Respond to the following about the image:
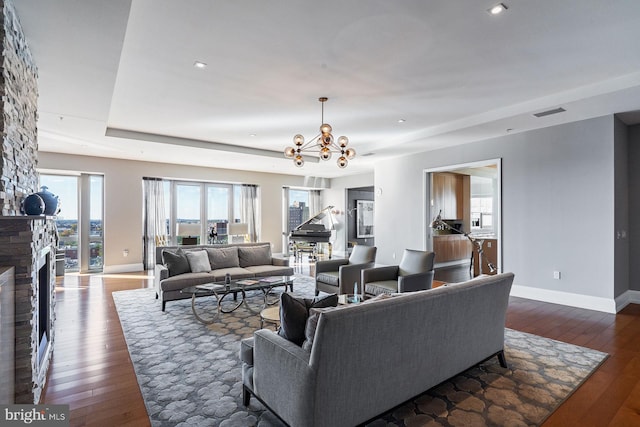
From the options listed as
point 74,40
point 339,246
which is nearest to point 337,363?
point 74,40

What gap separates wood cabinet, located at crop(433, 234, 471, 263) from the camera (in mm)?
8320

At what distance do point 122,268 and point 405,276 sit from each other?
7173 millimetres

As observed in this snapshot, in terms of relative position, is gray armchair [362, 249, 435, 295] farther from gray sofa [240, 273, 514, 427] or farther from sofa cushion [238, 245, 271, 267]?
sofa cushion [238, 245, 271, 267]

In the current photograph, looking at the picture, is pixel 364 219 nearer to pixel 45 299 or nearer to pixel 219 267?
pixel 219 267

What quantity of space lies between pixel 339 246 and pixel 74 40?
10174mm

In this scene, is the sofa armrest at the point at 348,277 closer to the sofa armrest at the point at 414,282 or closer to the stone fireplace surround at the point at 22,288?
the sofa armrest at the point at 414,282

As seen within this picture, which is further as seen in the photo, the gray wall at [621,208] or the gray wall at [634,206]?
the gray wall at [634,206]

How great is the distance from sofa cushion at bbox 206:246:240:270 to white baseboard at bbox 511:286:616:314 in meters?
4.93

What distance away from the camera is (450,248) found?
8641mm

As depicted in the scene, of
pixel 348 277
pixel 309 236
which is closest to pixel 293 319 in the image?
pixel 348 277

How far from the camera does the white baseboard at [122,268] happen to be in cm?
784

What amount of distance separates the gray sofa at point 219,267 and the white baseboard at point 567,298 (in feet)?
13.3

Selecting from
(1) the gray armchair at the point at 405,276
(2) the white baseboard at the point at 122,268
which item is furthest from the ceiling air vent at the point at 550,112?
(2) the white baseboard at the point at 122,268

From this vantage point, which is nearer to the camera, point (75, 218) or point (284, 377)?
point (284, 377)
